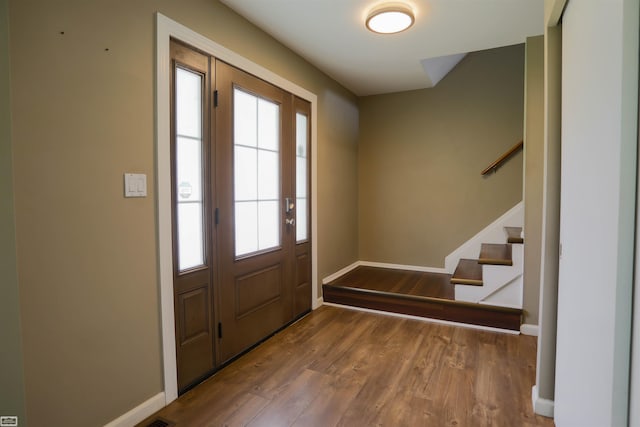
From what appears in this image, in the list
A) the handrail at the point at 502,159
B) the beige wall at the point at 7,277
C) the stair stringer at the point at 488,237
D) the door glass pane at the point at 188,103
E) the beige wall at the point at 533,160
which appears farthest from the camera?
the stair stringer at the point at 488,237

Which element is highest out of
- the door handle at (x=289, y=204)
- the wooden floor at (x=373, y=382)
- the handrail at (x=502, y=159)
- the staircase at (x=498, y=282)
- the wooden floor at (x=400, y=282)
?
the handrail at (x=502, y=159)

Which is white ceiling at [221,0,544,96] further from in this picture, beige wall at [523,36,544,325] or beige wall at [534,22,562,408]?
beige wall at [534,22,562,408]

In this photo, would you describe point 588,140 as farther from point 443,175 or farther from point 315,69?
point 443,175

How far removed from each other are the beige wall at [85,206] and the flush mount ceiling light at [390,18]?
1.19 meters

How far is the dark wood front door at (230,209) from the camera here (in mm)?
1999

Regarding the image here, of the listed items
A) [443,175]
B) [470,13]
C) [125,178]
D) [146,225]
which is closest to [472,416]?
[146,225]

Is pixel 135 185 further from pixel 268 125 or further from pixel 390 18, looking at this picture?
pixel 390 18

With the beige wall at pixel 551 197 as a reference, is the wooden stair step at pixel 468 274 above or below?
below

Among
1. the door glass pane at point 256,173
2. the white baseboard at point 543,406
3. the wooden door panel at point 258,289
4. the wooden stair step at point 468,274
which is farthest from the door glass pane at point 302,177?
the white baseboard at point 543,406

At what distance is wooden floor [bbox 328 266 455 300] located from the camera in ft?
11.0

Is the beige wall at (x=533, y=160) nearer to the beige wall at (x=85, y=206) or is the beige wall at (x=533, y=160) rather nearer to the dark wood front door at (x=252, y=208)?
the dark wood front door at (x=252, y=208)

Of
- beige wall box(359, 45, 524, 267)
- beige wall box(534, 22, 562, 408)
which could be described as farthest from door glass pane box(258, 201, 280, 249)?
beige wall box(359, 45, 524, 267)

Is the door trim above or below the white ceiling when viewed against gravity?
below

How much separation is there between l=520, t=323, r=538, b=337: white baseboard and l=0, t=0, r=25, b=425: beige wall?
3.21 metres
